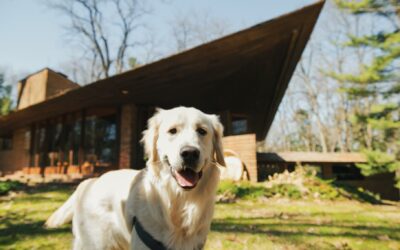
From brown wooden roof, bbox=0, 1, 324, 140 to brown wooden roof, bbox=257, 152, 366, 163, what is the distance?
133 inches

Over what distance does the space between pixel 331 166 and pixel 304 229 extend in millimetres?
11504

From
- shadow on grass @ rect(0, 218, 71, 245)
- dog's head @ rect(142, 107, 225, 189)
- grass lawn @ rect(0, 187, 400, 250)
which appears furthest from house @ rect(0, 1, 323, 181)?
dog's head @ rect(142, 107, 225, 189)

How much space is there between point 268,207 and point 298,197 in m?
1.92

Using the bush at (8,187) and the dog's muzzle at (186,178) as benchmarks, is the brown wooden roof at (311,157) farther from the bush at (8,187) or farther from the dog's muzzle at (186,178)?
the dog's muzzle at (186,178)

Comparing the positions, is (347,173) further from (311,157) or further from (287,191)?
(287,191)

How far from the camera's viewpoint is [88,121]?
1686cm

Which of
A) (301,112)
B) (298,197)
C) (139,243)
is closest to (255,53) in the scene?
(298,197)

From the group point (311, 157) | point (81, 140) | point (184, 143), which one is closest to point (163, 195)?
point (184, 143)

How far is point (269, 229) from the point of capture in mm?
5121

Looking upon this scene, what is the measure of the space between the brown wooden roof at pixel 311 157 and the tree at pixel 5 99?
103 feet

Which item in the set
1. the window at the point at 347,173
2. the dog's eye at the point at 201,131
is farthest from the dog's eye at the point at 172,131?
the window at the point at 347,173

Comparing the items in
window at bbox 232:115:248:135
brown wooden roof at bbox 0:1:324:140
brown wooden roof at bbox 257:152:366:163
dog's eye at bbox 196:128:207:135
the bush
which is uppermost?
brown wooden roof at bbox 0:1:324:140

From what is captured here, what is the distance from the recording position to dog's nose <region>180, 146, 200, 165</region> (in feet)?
8.09

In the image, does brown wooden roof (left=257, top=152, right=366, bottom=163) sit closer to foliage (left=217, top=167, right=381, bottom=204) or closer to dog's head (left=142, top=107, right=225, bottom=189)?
foliage (left=217, top=167, right=381, bottom=204)
